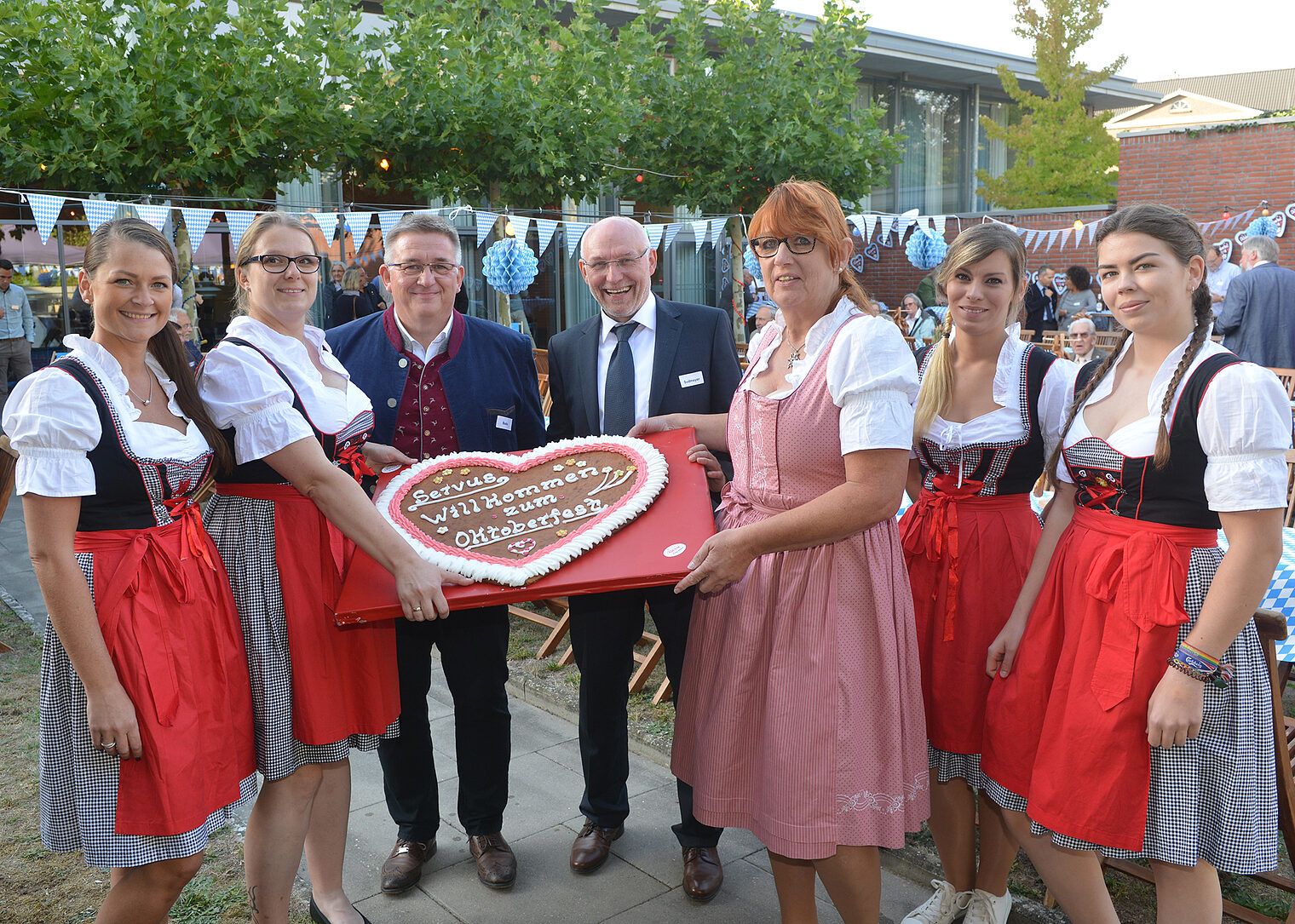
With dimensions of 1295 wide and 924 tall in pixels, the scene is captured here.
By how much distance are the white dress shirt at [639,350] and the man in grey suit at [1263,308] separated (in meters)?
6.71

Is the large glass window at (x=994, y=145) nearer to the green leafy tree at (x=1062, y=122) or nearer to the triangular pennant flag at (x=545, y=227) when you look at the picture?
the green leafy tree at (x=1062, y=122)

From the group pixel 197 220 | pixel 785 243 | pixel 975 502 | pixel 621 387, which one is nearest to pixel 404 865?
pixel 621 387

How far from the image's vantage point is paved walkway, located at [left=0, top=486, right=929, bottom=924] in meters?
2.82

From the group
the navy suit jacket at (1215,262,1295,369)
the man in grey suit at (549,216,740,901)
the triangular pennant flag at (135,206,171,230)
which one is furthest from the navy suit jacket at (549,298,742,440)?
the navy suit jacket at (1215,262,1295,369)

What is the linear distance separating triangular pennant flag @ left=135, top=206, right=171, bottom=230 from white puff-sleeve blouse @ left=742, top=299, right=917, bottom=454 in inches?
262

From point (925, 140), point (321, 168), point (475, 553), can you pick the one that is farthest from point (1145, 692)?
point (925, 140)

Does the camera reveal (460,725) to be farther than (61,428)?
Yes

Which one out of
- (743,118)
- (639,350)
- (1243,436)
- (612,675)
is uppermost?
(743,118)

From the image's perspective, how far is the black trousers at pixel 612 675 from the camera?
2969mm

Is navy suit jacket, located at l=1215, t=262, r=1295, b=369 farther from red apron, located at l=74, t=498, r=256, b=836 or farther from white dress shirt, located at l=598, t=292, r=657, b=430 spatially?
red apron, located at l=74, t=498, r=256, b=836

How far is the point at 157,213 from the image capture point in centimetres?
717

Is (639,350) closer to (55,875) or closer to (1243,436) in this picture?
(1243,436)

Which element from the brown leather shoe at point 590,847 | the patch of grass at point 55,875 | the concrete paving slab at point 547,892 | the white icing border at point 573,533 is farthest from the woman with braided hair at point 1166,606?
the patch of grass at point 55,875

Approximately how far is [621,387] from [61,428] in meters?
1.59
